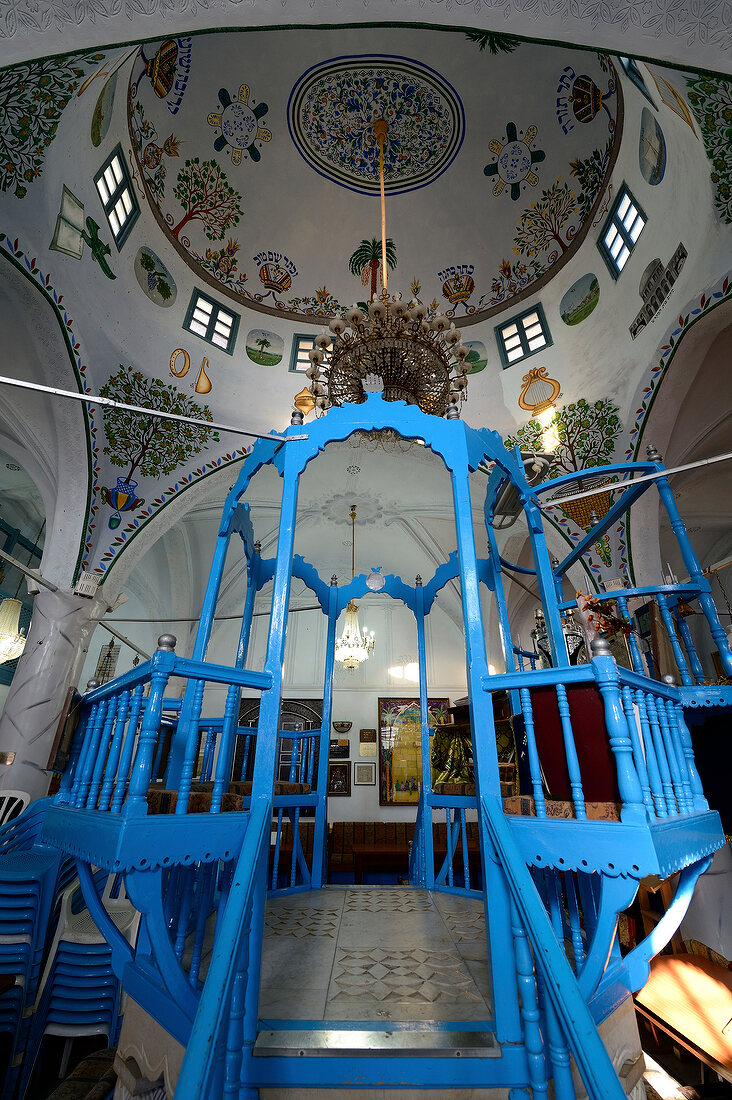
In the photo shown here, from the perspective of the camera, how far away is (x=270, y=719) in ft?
9.45

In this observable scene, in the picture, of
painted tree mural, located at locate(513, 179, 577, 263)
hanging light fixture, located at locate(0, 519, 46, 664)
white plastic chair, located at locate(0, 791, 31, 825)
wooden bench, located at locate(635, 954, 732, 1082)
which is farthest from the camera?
hanging light fixture, located at locate(0, 519, 46, 664)

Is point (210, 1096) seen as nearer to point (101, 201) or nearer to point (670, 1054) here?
point (670, 1054)

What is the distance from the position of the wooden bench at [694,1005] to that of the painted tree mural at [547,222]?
1011cm

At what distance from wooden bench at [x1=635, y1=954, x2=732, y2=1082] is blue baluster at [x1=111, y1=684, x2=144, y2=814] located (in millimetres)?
5275

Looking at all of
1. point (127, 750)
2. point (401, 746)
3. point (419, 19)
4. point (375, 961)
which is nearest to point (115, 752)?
point (127, 750)

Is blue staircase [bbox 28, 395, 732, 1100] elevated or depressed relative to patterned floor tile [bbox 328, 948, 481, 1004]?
elevated

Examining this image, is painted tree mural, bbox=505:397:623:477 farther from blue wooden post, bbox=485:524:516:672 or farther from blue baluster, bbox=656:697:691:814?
blue baluster, bbox=656:697:691:814

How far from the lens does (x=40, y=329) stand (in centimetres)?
694

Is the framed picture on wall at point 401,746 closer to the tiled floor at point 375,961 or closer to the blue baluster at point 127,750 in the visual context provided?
the tiled floor at point 375,961

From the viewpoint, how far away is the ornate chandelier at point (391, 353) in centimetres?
607

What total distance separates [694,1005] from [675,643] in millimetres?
4010

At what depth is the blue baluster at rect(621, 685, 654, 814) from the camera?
7.78ft

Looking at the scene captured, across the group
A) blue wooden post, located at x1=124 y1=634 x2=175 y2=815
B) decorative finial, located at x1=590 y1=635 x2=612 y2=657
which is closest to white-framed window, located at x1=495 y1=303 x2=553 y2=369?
decorative finial, located at x1=590 y1=635 x2=612 y2=657

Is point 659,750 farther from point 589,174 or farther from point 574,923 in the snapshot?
point 589,174
